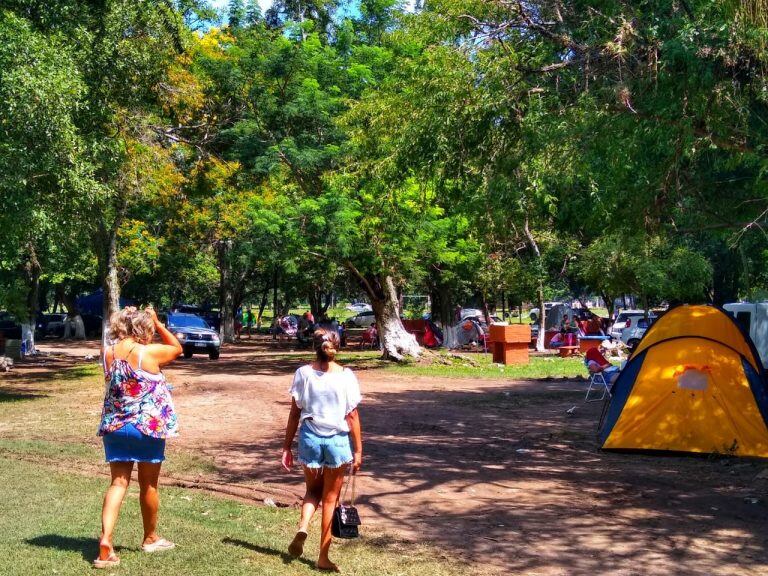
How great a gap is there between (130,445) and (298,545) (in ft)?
4.31

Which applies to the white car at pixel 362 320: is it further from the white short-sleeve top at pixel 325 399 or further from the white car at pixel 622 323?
the white short-sleeve top at pixel 325 399

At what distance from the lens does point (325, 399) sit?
5965 millimetres

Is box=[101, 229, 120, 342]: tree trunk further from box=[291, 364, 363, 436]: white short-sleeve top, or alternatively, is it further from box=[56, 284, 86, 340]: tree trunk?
box=[56, 284, 86, 340]: tree trunk

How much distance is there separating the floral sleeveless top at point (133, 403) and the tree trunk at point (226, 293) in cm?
3427

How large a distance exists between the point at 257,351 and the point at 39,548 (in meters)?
30.7

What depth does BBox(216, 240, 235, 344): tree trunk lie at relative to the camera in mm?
41250

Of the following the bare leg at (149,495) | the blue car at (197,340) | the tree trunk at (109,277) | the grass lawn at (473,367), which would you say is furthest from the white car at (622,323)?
the bare leg at (149,495)

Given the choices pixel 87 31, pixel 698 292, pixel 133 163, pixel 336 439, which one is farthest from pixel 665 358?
pixel 698 292

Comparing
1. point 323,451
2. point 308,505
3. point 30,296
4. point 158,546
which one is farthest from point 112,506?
point 30,296

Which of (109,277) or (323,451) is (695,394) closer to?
(323,451)

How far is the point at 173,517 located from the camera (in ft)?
23.8

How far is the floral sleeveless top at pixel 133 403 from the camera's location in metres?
5.75

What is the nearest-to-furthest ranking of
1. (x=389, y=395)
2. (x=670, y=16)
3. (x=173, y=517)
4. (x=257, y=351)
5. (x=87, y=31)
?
1. (x=173, y=517)
2. (x=670, y=16)
3. (x=87, y=31)
4. (x=389, y=395)
5. (x=257, y=351)

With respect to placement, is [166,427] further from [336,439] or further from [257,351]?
[257,351]
